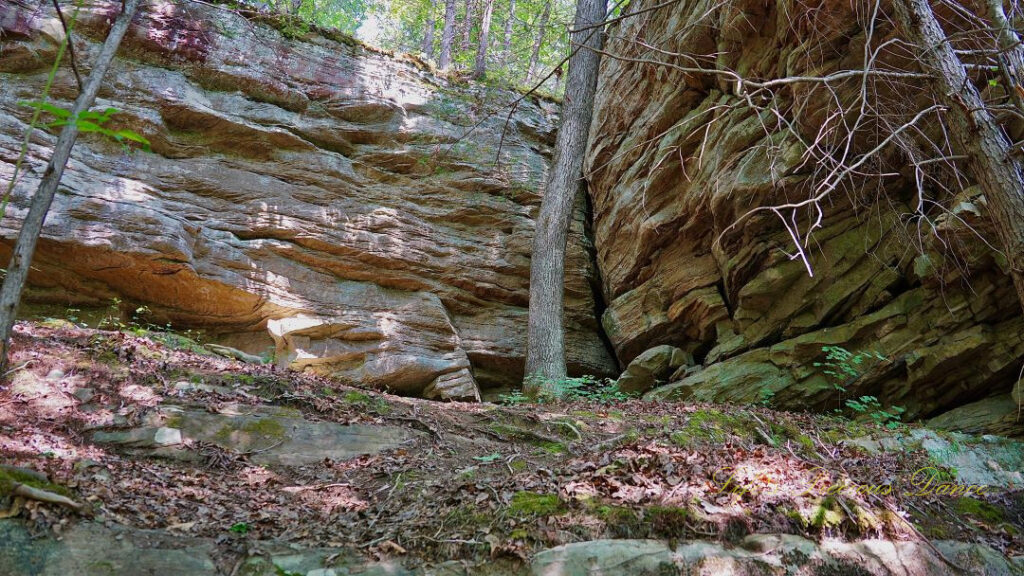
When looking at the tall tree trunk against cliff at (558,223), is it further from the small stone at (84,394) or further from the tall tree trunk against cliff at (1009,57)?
the tall tree trunk against cliff at (1009,57)

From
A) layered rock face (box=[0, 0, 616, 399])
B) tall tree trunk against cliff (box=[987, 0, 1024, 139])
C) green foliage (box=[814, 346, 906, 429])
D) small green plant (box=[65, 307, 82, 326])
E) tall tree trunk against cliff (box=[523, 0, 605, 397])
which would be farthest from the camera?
tall tree trunk against cliff (box=[523, 0, 605, 397])

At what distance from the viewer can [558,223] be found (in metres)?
11.0

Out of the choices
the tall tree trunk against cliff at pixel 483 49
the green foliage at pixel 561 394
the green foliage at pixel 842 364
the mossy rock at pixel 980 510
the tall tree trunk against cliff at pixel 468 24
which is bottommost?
the green foliage at pixel 561 394

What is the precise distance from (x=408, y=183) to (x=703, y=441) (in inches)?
371

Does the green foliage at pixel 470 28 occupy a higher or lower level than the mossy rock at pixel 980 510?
higher

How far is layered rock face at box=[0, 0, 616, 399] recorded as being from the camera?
9.91m

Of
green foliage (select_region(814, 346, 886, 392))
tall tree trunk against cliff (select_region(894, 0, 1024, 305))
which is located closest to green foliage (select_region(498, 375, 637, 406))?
green foliage (select_region(814, 346, 886, 392))

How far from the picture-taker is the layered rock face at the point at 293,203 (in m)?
9.91

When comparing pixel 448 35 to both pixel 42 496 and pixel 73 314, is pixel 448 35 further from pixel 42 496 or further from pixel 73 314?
pixel 42 496

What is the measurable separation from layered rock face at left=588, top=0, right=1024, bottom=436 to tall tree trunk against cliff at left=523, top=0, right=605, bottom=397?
2.85 ft

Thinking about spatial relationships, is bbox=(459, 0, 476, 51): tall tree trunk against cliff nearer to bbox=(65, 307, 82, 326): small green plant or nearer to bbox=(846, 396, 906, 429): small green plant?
bbox=(65, 307, 82, 326): small green plant

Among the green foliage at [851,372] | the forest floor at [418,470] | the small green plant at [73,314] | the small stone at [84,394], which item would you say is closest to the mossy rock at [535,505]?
the forest floor at [418,470]

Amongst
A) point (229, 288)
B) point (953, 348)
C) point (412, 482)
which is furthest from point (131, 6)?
point (953, 348)

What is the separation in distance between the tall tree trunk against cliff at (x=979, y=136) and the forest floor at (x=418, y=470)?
2060mm
